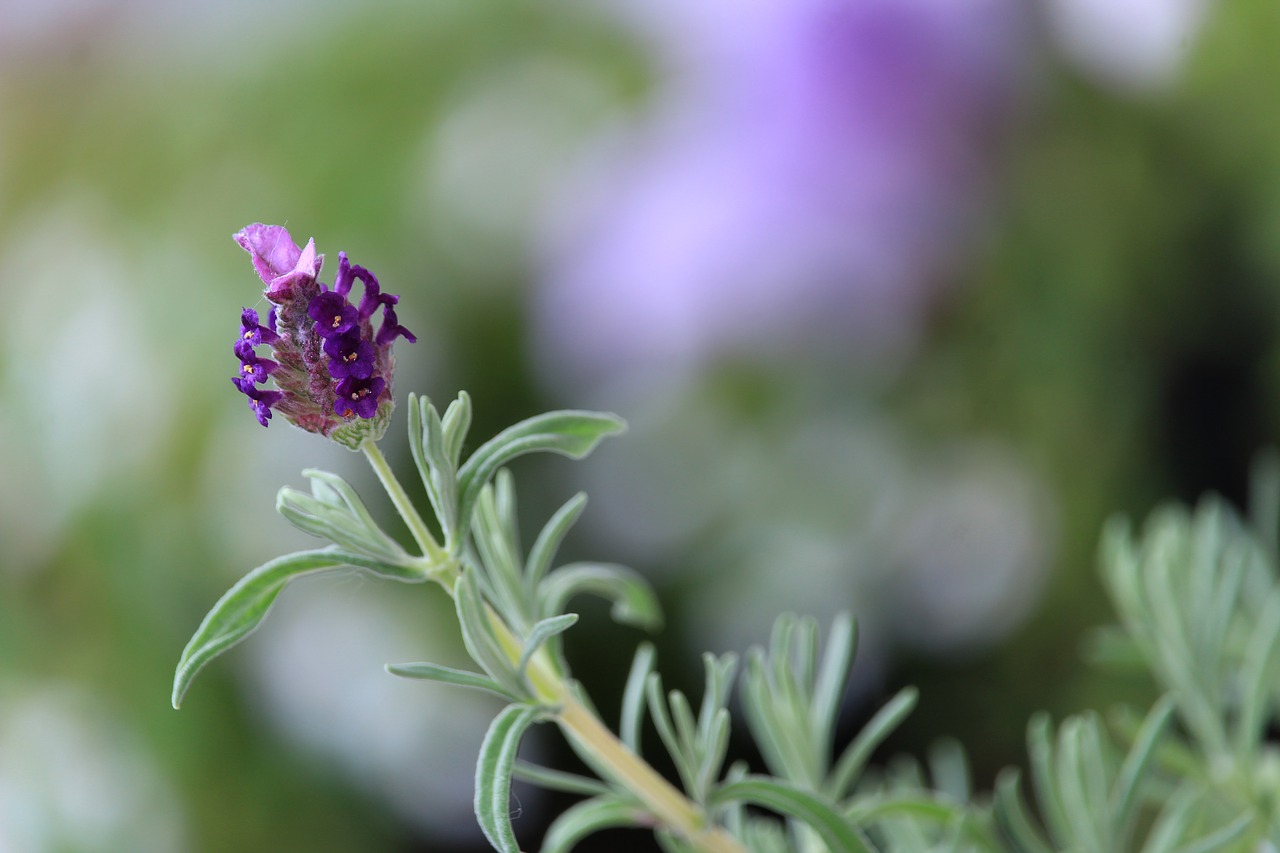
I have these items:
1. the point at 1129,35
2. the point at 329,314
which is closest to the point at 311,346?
the point at 329,314

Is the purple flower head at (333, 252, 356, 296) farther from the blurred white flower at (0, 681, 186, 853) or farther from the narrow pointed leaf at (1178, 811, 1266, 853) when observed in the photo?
the blurred white flower at (0, 681, 186, 853)

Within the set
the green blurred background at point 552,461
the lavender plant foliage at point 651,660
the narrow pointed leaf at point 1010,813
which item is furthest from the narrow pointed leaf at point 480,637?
the green blurred background at point 552,461

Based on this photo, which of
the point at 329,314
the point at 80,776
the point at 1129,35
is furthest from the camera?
the point at 1129,35

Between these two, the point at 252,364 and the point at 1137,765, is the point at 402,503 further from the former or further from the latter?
the point at 1137,765

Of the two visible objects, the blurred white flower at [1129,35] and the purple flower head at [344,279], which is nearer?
the purple flower head at [344,279]

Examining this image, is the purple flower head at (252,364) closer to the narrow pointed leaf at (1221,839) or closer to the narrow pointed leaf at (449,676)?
the narrow pointed leaf at (449,676)

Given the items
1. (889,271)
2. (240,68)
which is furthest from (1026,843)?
(240,68)

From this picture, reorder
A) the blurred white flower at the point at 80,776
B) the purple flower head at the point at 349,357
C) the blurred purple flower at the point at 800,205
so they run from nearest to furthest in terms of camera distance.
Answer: the purple flower head at the point at 349,357, the blurred white flower at the point at 80,776, the blurred purple flower at the point at 800,205
